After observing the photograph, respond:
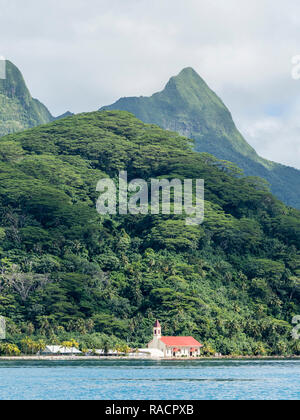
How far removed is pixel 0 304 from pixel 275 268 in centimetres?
5538

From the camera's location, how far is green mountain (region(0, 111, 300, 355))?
136750 mm

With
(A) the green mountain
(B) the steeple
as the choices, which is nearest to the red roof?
(B) the steeple

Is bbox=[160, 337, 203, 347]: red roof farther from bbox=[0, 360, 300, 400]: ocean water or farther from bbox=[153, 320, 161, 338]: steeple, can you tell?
bbox=[0, 360, 300, 400]: ocean water

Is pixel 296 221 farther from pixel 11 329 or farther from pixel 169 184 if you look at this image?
pixel 11 329

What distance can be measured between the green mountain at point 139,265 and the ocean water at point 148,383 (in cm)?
3467

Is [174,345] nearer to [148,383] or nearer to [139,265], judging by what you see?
[139,265]

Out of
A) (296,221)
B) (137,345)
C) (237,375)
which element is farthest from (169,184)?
(237,375)

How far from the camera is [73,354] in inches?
5059

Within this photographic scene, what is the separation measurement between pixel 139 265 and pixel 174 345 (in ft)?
81.1

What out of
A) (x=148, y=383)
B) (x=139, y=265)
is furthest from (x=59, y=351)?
(x=148, y=383)

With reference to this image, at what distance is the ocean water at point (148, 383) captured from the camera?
66.9 metres

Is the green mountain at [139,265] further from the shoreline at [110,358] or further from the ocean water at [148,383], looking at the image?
the ocean water at [148,383]

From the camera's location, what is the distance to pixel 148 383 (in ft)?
253
